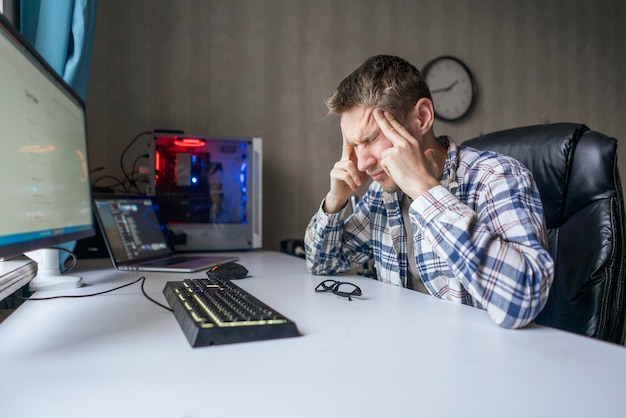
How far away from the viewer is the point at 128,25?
197 cm

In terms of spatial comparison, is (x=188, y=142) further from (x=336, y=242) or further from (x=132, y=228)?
(x=336, y=242)

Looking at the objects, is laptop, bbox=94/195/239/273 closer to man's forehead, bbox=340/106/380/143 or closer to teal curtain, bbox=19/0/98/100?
teal curtain, bbox=19/0/98/100

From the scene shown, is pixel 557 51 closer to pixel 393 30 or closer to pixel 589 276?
pixel 393 30

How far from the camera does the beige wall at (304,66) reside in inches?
78.0

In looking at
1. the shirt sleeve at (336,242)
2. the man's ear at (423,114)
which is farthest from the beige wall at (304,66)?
the man's ear at (423,114)

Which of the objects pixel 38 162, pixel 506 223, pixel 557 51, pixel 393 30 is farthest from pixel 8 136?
pixel 557 51

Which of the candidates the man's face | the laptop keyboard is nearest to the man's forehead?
the man's face

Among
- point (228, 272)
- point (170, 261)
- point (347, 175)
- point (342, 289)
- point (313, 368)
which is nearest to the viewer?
point (313, 368)

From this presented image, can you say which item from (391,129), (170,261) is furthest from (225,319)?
(170,261)

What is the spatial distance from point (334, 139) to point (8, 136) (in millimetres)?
1800

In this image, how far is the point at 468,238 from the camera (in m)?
0.80

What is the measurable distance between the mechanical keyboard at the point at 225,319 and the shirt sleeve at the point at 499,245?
1.13 feet

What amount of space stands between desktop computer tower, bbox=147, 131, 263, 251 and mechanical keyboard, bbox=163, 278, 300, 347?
0.99 meters

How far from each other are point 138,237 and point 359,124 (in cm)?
81
